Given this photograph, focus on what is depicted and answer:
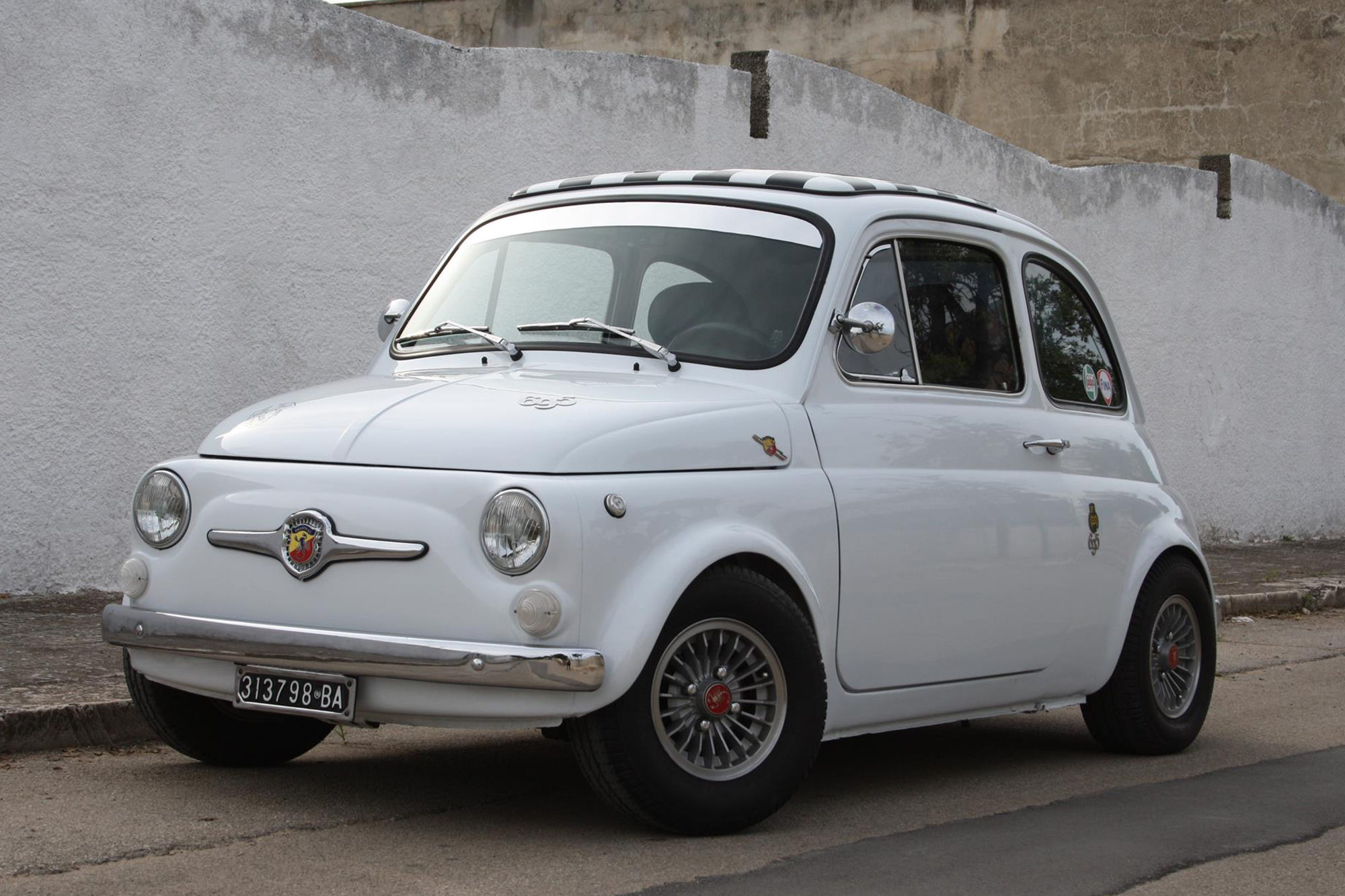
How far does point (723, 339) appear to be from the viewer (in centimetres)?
532

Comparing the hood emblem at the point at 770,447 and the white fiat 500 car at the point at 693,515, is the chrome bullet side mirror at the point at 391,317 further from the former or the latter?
the hood emblem at the point at 770,447

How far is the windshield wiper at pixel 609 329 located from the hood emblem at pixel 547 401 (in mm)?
528

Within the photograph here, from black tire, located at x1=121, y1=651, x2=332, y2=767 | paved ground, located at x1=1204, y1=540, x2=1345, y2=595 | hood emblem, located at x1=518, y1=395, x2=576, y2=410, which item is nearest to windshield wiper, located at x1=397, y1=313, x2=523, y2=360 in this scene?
hood emblem, located at x1=518, y1=395, x2=576, y2=410

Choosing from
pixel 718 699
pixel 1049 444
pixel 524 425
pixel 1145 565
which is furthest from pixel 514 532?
pixel 1145 565

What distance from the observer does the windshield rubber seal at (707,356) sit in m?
5.25

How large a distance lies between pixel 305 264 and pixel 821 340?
4778mm

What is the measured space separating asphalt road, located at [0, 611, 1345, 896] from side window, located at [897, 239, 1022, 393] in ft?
4.61

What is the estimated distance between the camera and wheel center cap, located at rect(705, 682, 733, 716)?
4617 mm

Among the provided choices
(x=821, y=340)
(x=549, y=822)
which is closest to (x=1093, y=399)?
(x=821, y=340)

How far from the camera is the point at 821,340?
5.29 metres

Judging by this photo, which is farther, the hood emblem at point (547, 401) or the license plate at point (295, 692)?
the hood emblem at point (547, 401)

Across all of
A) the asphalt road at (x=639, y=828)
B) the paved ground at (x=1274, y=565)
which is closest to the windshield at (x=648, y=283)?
the asphalt road at (x=639, y=828)

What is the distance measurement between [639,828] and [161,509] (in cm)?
165

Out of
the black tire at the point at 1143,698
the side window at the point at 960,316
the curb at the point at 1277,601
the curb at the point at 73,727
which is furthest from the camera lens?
the curb at the point at 1277,601
